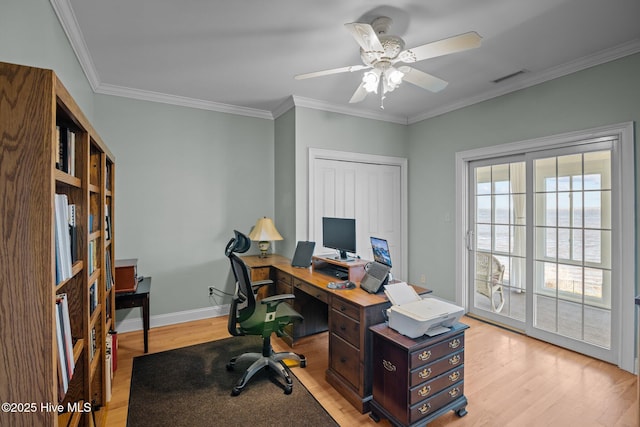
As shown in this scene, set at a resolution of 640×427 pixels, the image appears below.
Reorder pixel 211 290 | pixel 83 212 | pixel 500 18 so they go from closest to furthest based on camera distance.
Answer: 1. pixel 83 212
2. pixel 500 18
3. pixel 211 290

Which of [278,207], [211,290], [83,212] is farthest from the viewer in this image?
[278,207]

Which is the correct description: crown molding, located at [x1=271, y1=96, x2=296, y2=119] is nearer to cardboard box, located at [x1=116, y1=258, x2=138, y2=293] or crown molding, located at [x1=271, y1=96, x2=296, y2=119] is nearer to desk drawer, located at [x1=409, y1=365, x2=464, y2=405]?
cardboard box, located at [x1=116, y1=258, x2=138, y2=293]

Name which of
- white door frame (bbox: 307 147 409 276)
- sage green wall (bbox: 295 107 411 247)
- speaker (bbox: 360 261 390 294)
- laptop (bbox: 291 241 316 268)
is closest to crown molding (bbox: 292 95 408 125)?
sage green wall (bbox: 295 107 411 247)

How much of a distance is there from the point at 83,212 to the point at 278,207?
2.58 meters

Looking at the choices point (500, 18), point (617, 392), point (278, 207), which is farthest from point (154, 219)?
point (617, 392)

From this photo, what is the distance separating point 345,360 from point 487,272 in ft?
7.74

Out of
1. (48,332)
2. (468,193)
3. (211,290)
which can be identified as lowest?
(211,290)

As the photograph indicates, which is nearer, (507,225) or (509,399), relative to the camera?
(509,399)

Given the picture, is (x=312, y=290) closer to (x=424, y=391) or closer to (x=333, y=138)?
(x=424, y=391)

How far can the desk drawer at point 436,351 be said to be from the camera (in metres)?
1.72

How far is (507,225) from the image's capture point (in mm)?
3398

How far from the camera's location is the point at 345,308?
83.6 inches

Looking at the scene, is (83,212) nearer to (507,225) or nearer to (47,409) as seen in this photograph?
(47,409)

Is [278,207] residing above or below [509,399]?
above
